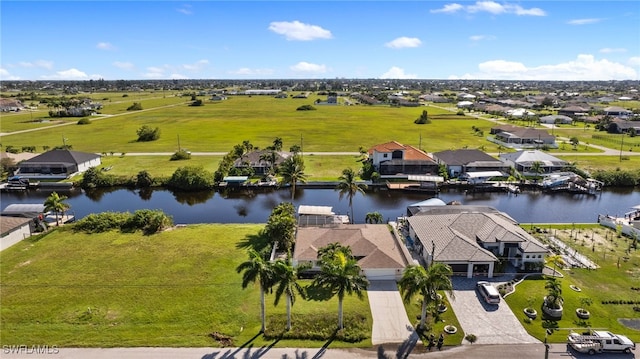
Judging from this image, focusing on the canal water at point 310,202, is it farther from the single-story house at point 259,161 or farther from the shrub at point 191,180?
the single-story house at point 259,161

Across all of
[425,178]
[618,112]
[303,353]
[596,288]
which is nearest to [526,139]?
[425,178]

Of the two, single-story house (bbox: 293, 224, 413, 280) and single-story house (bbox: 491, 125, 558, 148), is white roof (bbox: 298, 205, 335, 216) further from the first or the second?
single-story house (bbox: 491, 125, 558, 148)

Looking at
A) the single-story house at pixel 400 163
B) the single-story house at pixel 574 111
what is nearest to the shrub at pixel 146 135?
the single-story house at pixel 400 163

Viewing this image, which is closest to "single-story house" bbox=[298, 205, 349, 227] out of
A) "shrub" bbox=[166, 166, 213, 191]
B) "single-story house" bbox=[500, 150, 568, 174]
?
"shrub" bbox=[166, 166, 213, 191]

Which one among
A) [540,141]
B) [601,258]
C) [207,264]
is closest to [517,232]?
[601,258]

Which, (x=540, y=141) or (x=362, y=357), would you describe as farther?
(x=540, y=141)

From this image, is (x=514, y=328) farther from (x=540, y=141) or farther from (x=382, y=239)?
(x=540, y=141)
